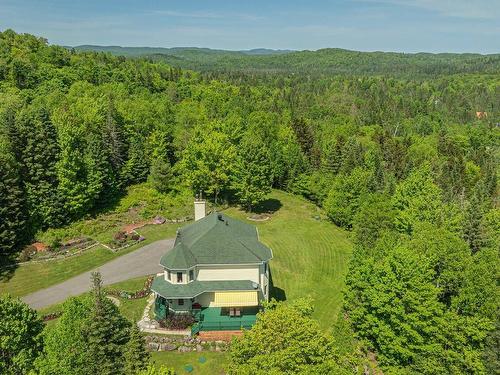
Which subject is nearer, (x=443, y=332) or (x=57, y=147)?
(x=443, y=332)

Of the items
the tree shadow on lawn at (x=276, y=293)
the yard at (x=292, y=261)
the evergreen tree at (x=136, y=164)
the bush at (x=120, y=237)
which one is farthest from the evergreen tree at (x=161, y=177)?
the tree shadow on lawn at (x=276, y=293)

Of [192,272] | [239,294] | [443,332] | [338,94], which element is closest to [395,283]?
[443,332]

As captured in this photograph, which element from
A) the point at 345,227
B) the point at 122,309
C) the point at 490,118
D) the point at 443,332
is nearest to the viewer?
the point at 443,332

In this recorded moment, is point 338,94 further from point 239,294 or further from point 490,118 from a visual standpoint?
point 239,294

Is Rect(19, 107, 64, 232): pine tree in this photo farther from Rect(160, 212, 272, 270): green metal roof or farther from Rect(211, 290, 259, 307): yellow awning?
Rect(211, 290, 259, 307): yellow awning

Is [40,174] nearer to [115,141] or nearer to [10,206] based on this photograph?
[10,206]

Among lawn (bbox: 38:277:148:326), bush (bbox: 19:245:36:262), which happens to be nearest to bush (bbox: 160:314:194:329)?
lawn (bbox: 38:277:148:326)
